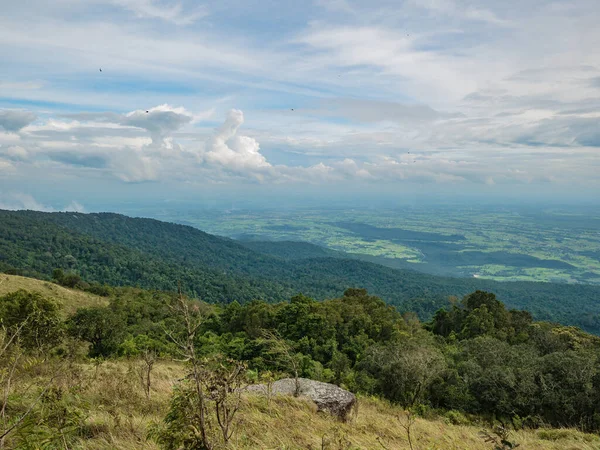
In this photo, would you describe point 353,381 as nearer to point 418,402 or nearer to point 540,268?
point 418,402

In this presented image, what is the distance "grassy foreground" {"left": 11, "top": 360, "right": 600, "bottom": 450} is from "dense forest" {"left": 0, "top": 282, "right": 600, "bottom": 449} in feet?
1.63

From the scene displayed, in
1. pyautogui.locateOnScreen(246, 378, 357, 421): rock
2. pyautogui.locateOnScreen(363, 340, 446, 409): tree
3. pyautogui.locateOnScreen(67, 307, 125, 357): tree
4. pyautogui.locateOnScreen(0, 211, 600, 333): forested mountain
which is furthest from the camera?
pyautogui.locateOnScreen(0, 211, 600, 333): forested mountain

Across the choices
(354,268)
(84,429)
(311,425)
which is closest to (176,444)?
(84,429)

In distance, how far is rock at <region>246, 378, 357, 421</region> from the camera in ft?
32.5

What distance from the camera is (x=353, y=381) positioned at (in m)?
19.1

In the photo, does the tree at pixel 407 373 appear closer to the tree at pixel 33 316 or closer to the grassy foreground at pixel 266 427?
the grassy foreground at pixel 266 427

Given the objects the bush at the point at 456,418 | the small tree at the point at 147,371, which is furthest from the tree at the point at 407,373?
the small tree at the point at 147,371

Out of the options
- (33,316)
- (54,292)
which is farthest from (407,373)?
(54,292)

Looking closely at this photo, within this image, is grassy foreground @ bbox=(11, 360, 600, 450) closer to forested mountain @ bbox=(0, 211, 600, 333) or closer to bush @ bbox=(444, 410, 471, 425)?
bush @ bbox=(444, 410, 471, 425)

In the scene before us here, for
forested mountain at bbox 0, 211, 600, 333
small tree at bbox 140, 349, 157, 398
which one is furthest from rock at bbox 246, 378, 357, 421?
forested mountain at bbox 0, 211, 600, 333

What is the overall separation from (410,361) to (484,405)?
3.92 metres

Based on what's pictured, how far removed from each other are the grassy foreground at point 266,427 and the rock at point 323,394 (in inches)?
14.4

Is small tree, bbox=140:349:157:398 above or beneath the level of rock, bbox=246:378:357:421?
above

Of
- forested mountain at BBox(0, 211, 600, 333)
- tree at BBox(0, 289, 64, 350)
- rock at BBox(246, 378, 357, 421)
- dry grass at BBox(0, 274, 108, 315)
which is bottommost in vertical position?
forested mountain at BBox(0, 211, 600, 333)
